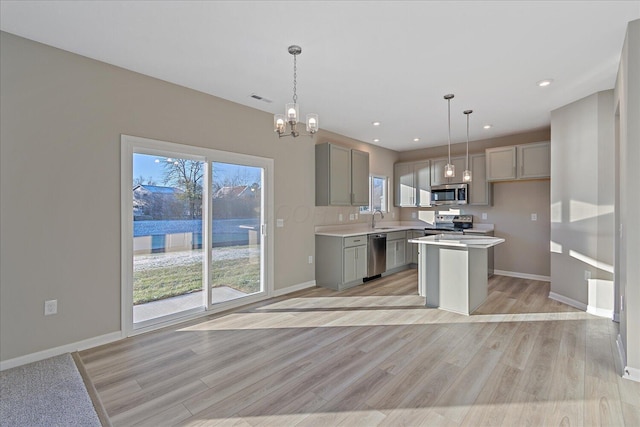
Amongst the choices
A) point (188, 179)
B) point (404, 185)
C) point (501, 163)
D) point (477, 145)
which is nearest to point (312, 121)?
point (188, 179)

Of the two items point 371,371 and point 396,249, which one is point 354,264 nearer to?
point 396,249

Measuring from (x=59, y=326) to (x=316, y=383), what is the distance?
2386mm

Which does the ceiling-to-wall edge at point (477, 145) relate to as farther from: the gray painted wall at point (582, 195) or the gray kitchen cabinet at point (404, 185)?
the gray painted wall at point (582, 195)

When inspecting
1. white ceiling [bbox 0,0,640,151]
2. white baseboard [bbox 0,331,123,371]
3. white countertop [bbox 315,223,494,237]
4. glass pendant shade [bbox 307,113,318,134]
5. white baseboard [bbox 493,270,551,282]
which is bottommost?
white baseboard [bbox 0,331,123,371]

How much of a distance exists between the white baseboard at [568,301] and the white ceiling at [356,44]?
8.71ft

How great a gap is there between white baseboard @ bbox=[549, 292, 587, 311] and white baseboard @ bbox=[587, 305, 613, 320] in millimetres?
68

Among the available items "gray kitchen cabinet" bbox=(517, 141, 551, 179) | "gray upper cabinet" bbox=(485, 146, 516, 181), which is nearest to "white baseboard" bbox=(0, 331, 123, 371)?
"gray upper cabinet" bbox=(485, 146, 516, 181)

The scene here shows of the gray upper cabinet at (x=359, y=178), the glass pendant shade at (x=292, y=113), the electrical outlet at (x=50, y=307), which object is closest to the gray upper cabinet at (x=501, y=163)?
the gray upper cabinet at (x=359, y=178)

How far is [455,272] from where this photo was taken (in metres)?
3.88

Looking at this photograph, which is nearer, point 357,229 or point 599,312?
point 599,312

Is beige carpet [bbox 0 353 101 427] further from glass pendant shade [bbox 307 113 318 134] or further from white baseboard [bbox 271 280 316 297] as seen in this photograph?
glass pendant shade [bbox 307 113 318 134]

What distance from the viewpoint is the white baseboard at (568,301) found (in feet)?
12.9

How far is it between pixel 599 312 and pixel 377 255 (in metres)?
3.07

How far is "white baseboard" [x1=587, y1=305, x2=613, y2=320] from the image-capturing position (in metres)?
3.66
